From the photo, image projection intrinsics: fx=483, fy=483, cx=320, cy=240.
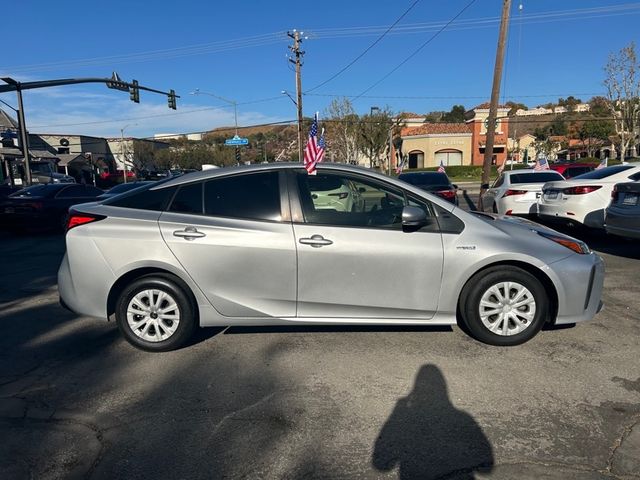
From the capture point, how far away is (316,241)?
4.09 meters

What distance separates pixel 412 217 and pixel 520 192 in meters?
8.64

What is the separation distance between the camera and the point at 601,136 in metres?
66.9

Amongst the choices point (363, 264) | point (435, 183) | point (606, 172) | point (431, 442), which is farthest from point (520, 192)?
point (431, 442)

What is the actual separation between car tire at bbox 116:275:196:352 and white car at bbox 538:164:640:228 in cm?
772

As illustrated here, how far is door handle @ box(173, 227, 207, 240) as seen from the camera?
4.17m

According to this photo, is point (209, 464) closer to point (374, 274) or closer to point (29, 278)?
point (374, 274)

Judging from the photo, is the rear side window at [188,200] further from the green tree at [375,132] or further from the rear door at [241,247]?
the green tree at [375,132]

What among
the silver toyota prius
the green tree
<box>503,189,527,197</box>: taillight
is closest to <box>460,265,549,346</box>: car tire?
the silver toyota prius

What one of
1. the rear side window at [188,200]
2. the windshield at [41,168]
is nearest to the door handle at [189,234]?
the rear side window at [188,200]

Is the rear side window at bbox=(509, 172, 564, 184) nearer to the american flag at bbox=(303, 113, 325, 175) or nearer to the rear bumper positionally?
the rear bumper

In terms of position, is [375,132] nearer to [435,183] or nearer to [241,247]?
[435,183]

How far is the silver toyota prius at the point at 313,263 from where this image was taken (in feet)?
13.5

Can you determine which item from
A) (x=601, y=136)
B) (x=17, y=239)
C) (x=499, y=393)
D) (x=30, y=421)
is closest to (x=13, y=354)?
(x=30, y=421)

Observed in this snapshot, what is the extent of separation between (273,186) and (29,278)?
547 centimetres
